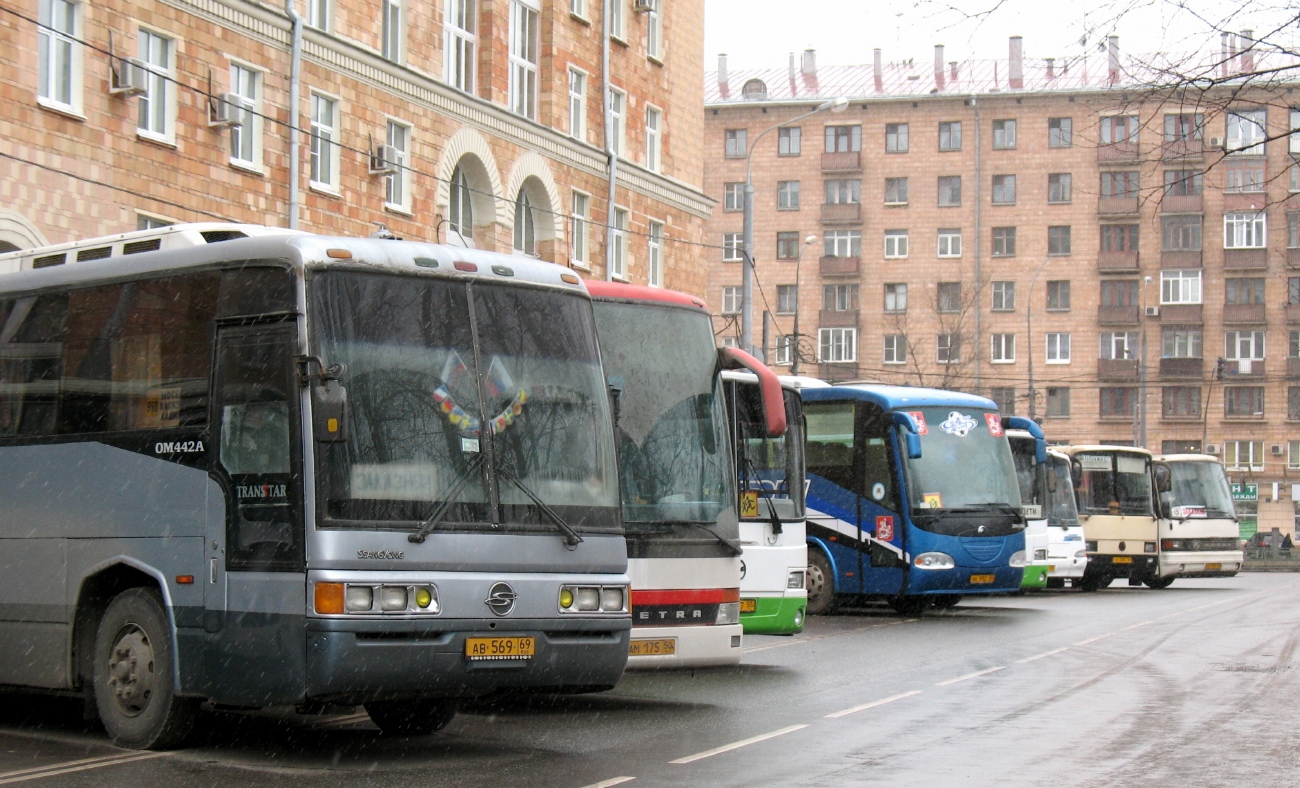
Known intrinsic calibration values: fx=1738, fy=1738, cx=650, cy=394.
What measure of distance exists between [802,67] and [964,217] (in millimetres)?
13841

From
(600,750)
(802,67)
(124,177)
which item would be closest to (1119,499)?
(124,177)

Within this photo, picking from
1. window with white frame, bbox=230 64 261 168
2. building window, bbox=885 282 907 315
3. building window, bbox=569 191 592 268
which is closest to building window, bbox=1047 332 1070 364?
building window, bbox=885 282 907 315

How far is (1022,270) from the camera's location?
82.9 meters

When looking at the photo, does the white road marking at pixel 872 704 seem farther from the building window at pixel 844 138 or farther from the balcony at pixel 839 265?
the building window at pixel 844 138

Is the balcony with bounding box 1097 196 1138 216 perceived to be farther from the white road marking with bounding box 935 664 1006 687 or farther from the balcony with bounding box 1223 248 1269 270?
the white road marking with bounding box 935 664 1006 687

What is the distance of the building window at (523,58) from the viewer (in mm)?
37406

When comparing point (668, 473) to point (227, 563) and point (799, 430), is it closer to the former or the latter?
point (227, 563)

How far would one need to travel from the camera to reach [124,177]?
26.1m

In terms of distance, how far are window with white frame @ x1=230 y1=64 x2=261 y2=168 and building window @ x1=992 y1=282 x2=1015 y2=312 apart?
59.0m

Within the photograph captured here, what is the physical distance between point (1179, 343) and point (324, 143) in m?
59.3

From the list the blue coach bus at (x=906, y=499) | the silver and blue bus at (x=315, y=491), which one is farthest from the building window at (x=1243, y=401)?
the silver and blue bus at (x=315, y=491)

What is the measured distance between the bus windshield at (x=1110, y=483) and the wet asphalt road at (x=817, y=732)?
16987 millimetres

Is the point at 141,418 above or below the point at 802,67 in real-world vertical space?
below

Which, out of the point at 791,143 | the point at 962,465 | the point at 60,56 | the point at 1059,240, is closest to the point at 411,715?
A: the point at 962,465
